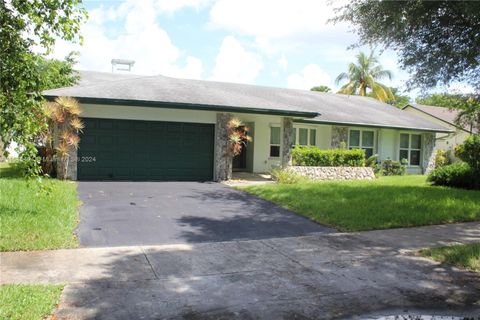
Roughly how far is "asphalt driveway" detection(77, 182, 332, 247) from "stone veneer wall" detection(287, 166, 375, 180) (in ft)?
16.0

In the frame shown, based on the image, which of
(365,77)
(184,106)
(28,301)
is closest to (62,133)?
(184,106)

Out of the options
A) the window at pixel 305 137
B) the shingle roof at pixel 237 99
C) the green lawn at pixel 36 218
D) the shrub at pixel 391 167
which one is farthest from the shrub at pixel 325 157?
the green lawn at pixel 36 218

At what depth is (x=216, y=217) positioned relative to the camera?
Answer: 10.6 metres

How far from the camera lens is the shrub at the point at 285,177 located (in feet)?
54.1

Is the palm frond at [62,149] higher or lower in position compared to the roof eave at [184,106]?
lower

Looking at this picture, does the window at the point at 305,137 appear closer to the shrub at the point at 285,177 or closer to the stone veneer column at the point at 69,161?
the shrub at the point at 285,177

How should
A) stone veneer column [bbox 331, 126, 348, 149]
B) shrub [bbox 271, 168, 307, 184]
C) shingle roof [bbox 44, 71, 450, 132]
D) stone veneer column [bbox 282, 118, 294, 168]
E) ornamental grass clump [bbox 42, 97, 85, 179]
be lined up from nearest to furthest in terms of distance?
ornamental grass clump [bbox 42, 97, 85, 179], shingle roof [bbox 44, 71, 450, 132], shrub [bbox 271, 168, 307, 184], stone veneer column [bbox 282, 118, 294, 168], stone veneer column [bbox 331, 126, 348, 149]

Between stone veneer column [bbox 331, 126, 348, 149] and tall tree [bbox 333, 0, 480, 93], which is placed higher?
tall tree [bbox 333, 0, 480, 93]

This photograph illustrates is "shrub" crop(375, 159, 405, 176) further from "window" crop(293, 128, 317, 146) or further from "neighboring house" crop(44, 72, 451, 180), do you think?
"window" crop(293, 128, 317, 146)

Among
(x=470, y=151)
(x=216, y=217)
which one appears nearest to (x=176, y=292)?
(x=216, y=217)

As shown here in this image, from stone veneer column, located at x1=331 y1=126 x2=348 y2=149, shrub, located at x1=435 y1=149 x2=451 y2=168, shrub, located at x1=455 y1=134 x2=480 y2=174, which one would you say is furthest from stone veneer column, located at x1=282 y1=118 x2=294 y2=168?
shrub, located at x1=435 y1=149 x2=451 y2=168

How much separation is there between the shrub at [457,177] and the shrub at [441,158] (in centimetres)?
1127

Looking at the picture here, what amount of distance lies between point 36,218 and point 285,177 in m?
9.72

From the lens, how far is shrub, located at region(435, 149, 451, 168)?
91.5ft
